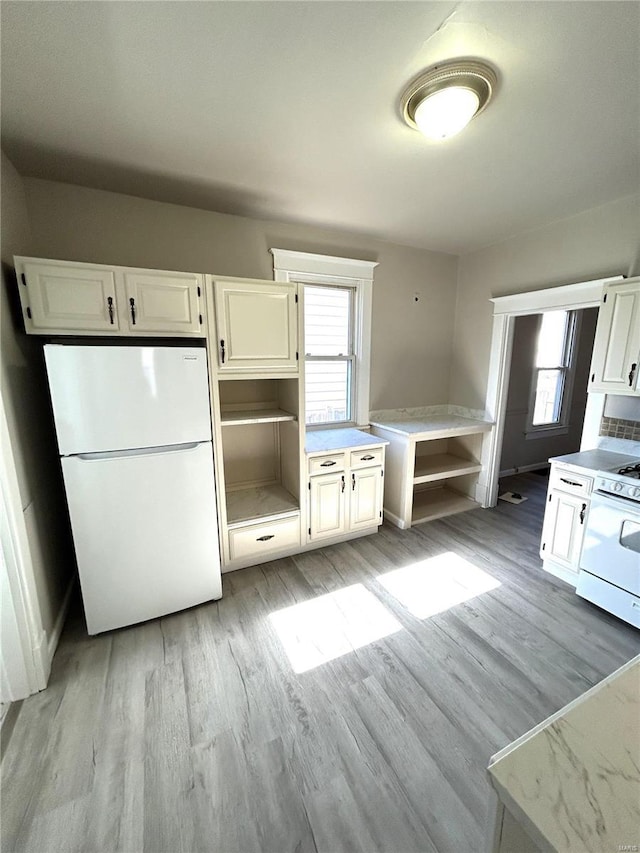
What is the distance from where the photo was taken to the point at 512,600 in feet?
7.47

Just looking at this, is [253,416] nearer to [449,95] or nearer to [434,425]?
[434,425]

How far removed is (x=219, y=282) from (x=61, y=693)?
7.55 ft

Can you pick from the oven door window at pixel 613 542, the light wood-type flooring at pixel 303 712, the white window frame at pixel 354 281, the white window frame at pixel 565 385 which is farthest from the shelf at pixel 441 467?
the white window frame at pixel 565 385

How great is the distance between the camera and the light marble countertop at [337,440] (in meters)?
2.74

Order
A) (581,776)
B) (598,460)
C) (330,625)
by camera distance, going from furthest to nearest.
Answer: (598,460) → (330,625) → (581,776)

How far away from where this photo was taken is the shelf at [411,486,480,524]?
3436mm

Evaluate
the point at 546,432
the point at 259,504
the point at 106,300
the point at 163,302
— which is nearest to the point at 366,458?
the point at 259,504

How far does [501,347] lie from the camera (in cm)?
338

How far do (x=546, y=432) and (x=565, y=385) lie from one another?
2.25ft

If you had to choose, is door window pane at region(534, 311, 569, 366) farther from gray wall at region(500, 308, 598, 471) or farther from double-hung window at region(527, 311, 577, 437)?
gray wall at region(500, 308, 598, 471)

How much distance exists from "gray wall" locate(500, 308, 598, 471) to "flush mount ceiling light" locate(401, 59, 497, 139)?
10.1 feet

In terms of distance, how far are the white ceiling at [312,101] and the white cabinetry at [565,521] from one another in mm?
1913

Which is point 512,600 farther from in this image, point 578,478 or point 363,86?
point 363,86

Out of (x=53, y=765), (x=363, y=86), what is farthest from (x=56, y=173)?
(x=53, y=765)
